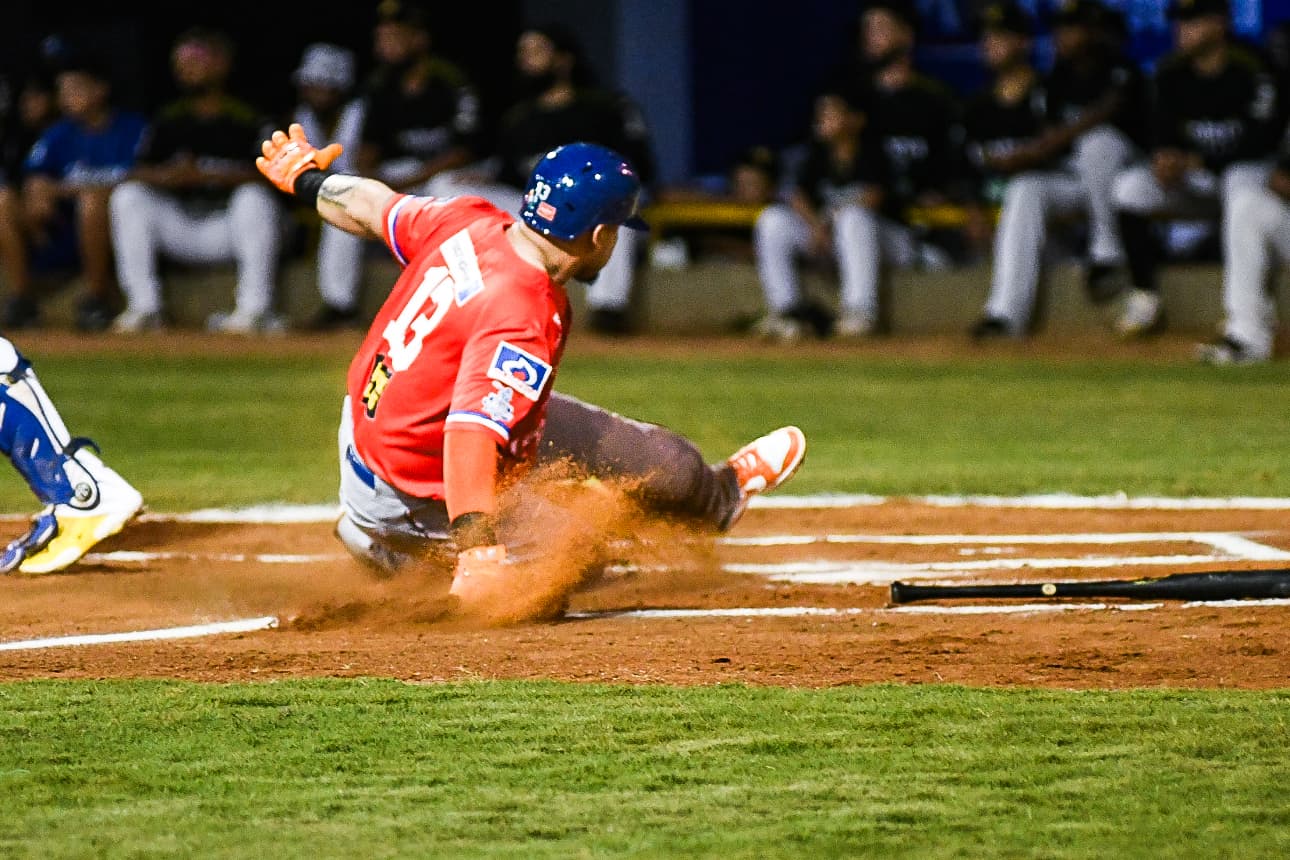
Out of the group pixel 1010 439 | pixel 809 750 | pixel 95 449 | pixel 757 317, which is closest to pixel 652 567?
pixel 95 449

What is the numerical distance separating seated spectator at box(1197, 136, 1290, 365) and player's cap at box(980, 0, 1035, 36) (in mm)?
1850

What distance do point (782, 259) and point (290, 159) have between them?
304 inches

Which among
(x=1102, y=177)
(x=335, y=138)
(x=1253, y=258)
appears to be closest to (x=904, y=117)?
(x=1102, y=177)

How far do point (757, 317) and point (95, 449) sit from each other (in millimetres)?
8517

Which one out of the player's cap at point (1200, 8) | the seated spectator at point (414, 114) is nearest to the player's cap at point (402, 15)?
the seated spectator at point (414, 114)

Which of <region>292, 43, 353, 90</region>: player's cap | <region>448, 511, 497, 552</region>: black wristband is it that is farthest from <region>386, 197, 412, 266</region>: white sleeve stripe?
<region>292, 43, 353, 90</region>: player's cap

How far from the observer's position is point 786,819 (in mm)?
3127

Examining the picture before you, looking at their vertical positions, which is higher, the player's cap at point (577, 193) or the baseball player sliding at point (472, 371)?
the player's cap at point (577, 193)

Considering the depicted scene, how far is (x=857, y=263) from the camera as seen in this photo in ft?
42.1

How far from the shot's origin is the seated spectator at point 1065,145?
40.3 ft

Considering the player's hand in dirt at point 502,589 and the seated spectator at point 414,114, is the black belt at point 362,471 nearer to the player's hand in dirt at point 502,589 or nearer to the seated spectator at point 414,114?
the player's hand in dirt at point 502,589

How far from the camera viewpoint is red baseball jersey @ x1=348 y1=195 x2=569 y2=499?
4637mm

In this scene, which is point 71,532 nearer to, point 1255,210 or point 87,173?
point 1255,210

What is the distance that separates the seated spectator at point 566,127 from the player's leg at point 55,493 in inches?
281
